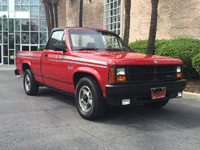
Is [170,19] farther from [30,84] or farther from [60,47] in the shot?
[60,47]

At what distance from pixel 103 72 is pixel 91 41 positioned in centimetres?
143

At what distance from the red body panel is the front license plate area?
0.49 m

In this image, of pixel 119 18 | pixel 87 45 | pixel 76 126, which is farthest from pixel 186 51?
pixel 119 18

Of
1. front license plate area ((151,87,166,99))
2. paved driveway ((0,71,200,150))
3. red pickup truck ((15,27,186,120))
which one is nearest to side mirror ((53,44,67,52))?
red pickup truck ((15,27,186,120))

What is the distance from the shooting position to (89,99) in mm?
4371

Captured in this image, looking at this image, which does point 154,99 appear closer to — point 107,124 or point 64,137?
point 107,124

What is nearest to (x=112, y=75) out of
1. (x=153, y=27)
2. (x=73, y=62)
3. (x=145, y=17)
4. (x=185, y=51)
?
(x=73, y=62)

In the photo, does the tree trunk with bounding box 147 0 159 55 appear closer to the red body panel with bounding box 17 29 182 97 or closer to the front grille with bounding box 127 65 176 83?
the red body panel with bounding box 17 29 182 97

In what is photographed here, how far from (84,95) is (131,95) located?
100 cm

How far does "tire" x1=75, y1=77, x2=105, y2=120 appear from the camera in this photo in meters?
4.11

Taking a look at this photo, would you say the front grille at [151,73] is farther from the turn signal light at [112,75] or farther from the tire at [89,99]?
the tire at [89,99]

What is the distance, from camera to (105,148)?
3.10m

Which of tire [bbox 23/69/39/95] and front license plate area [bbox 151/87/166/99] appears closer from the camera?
front license plate area [bbox 151/87/166/99]

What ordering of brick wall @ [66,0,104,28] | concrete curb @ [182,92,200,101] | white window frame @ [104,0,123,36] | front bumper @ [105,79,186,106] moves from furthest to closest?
brick wall @ [66,0,104,28]
white window frame @ [104,0,123,36]
concrete curb @ [182,92,200,101]
front bumper @ [105,79,186,106]
